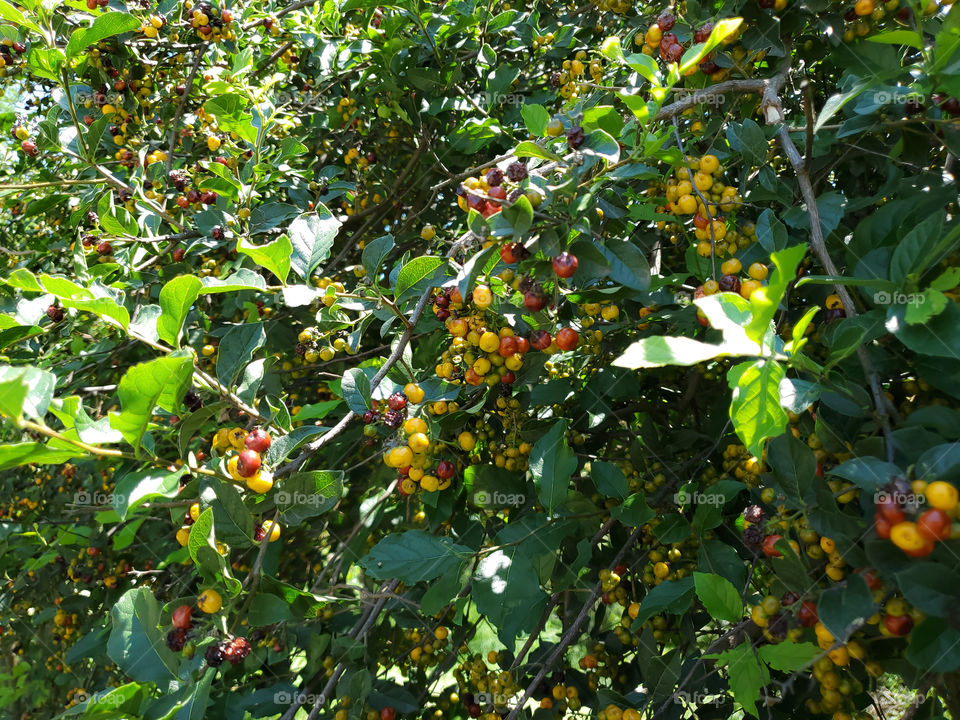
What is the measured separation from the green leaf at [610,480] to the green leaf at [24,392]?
61.9 inches

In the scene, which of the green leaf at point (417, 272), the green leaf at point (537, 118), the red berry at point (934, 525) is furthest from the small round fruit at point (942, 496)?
the green leaf at point (417, 272)

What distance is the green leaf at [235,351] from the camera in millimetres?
1765

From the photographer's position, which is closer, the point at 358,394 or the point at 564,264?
the point at 564,264

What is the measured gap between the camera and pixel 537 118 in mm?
1592

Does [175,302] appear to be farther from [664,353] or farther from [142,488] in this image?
[664,353]

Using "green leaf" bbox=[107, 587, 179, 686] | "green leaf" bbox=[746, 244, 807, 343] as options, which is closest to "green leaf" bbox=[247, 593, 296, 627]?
"green leaf" bbox=[107, 587, 179, 686]

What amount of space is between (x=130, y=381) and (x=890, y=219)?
1914 millimetres

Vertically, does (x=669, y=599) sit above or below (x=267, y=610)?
below

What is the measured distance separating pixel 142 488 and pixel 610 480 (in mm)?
1406

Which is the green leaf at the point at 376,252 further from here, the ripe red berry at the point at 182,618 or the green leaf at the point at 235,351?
the ripe red berry at the point at 182,618

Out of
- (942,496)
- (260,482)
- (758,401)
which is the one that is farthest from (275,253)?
(942,496)

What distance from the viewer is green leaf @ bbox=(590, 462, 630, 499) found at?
7.00 ft

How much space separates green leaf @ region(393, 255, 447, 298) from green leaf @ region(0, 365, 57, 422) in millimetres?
881

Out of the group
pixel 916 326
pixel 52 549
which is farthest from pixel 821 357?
pixel 52 549
